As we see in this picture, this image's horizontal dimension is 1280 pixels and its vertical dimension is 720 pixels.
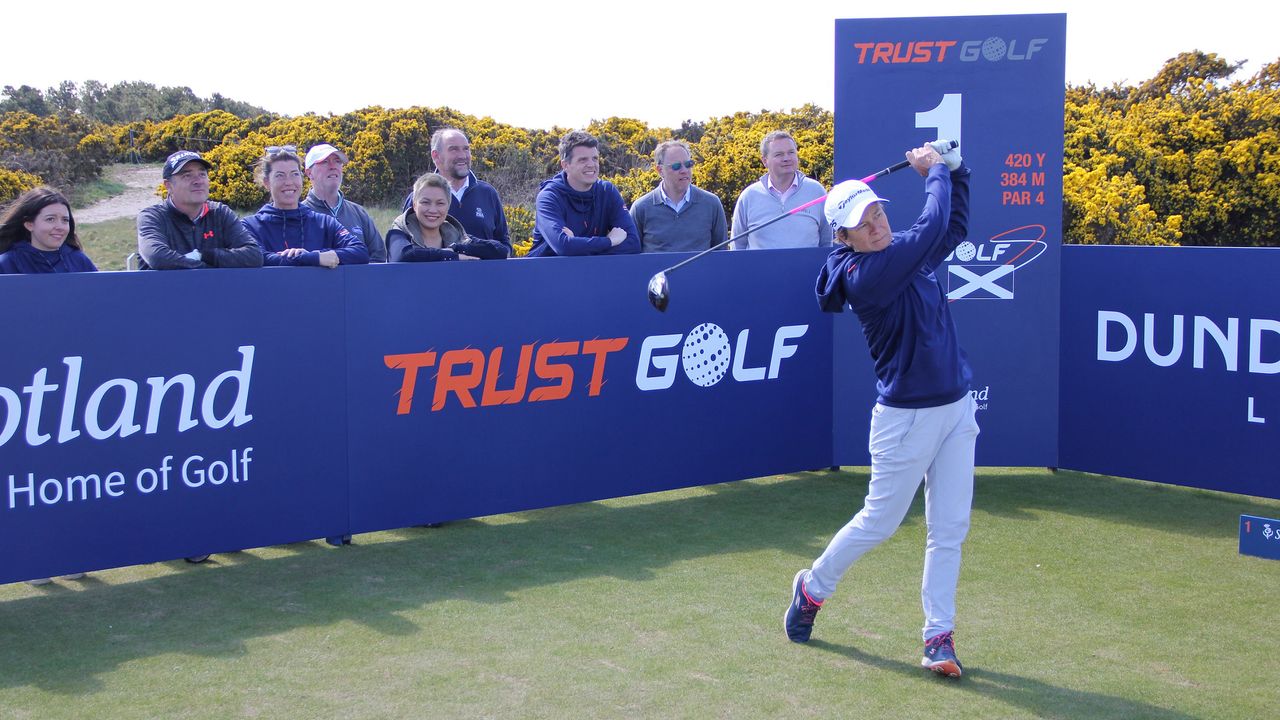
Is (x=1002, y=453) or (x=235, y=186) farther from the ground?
(x=235, y=186)

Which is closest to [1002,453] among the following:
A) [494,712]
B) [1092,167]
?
[494,712]

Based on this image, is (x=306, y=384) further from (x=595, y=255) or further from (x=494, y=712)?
(x=494, y=712)

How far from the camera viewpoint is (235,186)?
22000 mm

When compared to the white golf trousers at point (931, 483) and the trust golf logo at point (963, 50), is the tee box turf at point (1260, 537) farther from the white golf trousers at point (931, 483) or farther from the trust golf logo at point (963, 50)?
the trust golf logo at point (963, 50)

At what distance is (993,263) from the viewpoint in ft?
27.5

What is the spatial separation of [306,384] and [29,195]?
5.44ft

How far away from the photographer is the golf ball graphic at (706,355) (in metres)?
7.90

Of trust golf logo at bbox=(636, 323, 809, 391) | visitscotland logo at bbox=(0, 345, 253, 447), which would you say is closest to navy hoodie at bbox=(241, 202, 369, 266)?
visitscotland logo at bbox=(0, 345, 253, 447)

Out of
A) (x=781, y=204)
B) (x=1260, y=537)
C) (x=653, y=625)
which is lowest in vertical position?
(x=653, y=625)

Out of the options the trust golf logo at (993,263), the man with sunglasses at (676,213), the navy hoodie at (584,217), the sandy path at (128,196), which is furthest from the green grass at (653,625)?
the sandy path at (128,196)

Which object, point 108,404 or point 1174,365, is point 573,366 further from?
point 1174,365

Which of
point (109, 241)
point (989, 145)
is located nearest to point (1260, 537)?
point (989, 145)

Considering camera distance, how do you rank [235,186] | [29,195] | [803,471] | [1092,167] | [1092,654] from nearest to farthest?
[1092,654]
[29,195]
[803,471]
[1092,167]
[235,186]

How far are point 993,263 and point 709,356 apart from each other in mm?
2121
